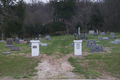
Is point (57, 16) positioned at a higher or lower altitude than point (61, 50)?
higher

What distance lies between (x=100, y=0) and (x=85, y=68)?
146 ft

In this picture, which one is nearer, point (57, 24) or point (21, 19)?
point (21, 19)

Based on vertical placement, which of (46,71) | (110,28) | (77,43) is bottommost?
(46,71)

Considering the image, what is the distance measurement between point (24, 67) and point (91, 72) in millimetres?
3948

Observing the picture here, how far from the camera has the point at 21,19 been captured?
31.0m

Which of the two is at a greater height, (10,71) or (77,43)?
(77,43)

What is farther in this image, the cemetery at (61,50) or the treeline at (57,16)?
the treeline at (57,16)

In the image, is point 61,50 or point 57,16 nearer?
point 61,50

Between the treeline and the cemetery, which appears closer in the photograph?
the cemetery

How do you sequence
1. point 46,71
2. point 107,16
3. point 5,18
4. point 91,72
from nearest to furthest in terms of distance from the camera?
point 91,72
point 46,71
point 5,18
point 107,16

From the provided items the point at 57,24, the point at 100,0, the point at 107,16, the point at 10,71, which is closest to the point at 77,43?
the point at 10,71

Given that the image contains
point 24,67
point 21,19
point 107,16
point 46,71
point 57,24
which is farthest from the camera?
point 107,16

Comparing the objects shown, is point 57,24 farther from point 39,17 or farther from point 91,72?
point 91,72

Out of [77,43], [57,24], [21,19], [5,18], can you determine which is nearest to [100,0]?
[57,24]
